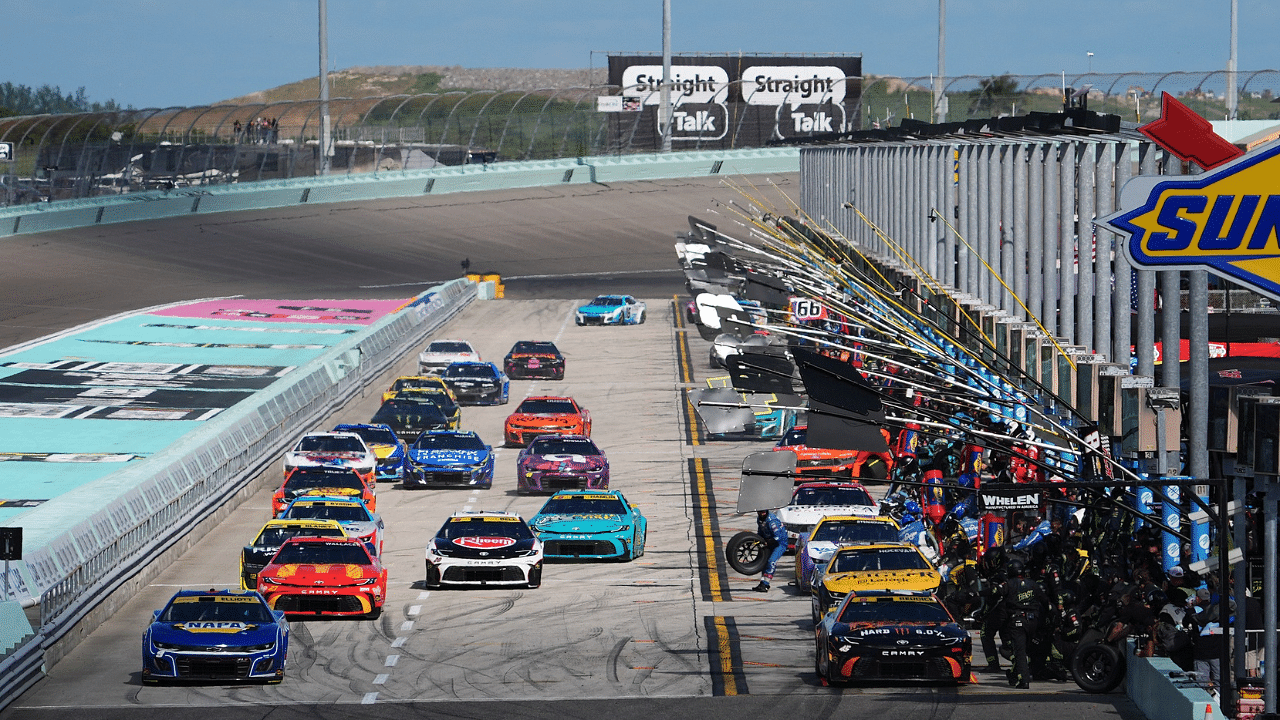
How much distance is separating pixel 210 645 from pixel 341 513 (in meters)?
8.24

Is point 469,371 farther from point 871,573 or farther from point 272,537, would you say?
point 871,573

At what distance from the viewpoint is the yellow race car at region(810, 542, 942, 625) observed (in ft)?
71.5

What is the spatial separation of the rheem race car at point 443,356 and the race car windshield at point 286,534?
933 inches

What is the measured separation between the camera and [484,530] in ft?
85.1

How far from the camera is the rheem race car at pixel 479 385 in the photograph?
46.9 meters

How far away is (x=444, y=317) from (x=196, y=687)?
43938 mm

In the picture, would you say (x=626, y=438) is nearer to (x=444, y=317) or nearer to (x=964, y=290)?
(x=964, y=290)

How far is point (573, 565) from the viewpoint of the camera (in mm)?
28047

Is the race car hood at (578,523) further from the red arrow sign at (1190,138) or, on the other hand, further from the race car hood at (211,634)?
the red arrow sign at (1190,138)

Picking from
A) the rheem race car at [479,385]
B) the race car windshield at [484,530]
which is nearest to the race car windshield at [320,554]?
the race car windshield at [484,530]

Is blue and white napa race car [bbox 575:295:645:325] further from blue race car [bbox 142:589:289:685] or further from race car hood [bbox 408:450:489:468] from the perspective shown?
blue race car [bbox 142:589:289:685]

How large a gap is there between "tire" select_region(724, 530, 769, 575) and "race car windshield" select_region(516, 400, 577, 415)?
13985 millimetres

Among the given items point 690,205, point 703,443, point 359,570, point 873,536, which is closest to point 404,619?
point 359,570

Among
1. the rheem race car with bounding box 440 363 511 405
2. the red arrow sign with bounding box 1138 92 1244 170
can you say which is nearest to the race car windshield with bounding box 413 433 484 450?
the rheem race car with bounding box 440 363 511 405
